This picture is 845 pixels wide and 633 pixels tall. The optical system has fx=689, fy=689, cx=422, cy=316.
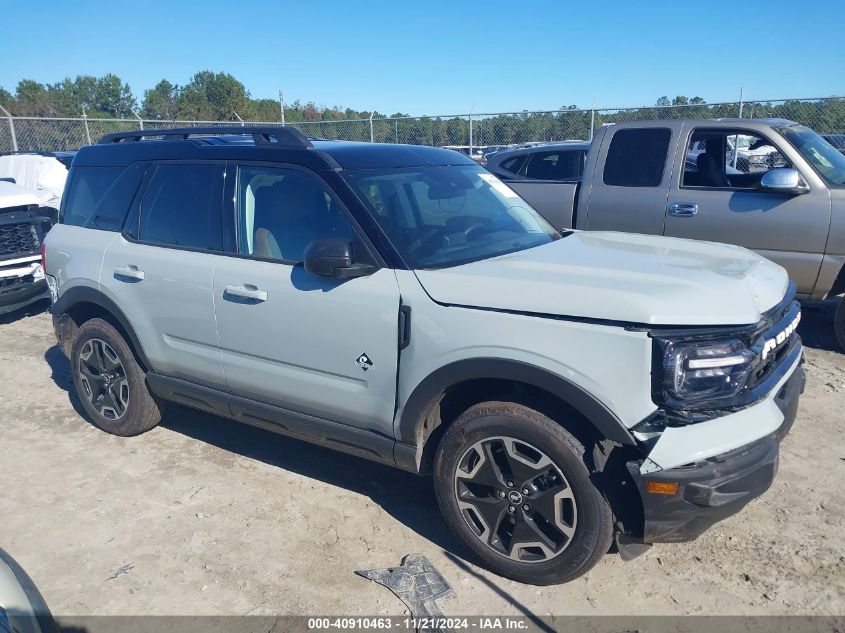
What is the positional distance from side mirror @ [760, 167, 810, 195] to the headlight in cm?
365

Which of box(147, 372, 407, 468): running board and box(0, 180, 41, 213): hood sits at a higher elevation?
box(0, 180, 41, 213): hood

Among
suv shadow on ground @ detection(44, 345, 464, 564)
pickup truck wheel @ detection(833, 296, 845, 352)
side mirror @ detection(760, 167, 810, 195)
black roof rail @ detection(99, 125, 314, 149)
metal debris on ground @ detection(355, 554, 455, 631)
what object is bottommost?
suv shadow on ground @ detection(44, 345, 464, 564)

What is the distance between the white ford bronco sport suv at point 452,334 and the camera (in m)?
2.71

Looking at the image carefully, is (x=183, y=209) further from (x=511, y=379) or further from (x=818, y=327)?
(x=818, y=327)

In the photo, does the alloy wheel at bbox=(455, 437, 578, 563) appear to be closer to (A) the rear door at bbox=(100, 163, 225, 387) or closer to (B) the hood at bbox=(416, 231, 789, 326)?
(B) the hood at bbox=(416, 231, 789, 326)

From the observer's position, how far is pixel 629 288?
281cm

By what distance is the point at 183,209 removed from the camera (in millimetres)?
4191

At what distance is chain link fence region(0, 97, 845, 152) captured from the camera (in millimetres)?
12242

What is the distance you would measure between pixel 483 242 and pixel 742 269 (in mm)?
1265

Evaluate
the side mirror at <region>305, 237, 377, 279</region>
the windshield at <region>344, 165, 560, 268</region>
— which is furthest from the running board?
the windshield at <region>344, 165, 560, 268</region>

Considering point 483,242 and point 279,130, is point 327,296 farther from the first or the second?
point 279,130

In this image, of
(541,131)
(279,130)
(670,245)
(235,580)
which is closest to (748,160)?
(541,131)

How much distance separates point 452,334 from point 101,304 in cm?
269

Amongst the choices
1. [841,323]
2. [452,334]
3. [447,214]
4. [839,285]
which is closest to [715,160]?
[839,285]
